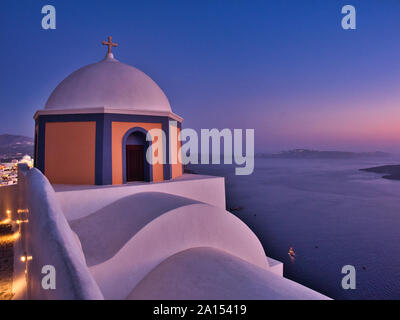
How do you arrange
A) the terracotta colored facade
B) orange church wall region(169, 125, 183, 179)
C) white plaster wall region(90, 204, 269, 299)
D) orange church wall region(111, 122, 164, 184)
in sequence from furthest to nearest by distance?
orange church wall region(169, 125, 183, 179)
orange church wall region(111, 122, 164, 184)
the terracotta colored facade
white plaster wall region(90, 204, 269, 299)

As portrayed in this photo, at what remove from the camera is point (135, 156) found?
758 cm

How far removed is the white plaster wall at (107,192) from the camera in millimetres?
5504

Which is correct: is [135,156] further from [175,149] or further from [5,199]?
[5,199]

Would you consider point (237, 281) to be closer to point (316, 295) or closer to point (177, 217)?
point (316, 295)

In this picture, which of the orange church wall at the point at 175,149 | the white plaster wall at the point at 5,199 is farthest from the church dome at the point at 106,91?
the white plaster wall at the point at 5,199

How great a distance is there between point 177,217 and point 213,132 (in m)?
4.24

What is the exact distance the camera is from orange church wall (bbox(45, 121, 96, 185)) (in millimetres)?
6762

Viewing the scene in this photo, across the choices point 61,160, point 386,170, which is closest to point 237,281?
point 61,160

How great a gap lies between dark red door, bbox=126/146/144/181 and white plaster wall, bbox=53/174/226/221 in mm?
1031

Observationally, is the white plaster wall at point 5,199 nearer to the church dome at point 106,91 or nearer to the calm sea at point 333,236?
the church dome at point 106,91

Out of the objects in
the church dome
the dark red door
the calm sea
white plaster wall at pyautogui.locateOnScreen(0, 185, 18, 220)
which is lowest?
the calm sea

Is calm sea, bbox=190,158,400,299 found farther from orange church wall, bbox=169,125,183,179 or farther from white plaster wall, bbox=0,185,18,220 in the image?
white plaster wall, bbox=0,185,18,220

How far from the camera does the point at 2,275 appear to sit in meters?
6.53

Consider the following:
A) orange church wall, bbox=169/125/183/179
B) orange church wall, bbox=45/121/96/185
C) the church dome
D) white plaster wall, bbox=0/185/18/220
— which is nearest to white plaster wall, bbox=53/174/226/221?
orange church wall, bbox=45/121/96/185
